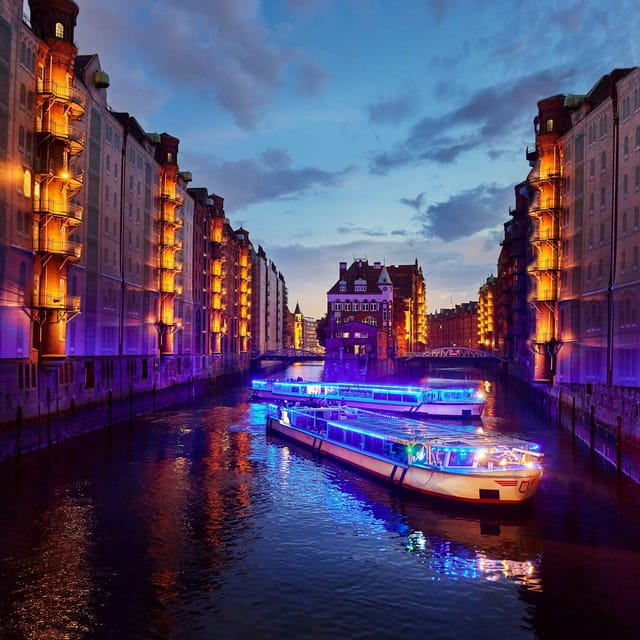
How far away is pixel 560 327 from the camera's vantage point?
77.0m

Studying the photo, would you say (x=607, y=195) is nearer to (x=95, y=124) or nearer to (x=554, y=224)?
(x=554, y=224)

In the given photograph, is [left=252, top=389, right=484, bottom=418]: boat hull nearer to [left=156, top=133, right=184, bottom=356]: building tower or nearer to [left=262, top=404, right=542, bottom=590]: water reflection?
[left=156, top=133, right=184, bottom=356]: building tower

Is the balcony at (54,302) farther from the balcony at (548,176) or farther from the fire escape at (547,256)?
the balcony at (548,176)

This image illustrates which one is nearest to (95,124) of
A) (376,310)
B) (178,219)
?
(178,219)

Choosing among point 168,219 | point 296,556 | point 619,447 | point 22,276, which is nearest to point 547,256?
point 619,447

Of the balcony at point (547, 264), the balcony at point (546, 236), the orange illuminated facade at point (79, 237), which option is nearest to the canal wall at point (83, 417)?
the orange illuminated facade at point (79, 237)

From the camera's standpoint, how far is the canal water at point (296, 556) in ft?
67.5

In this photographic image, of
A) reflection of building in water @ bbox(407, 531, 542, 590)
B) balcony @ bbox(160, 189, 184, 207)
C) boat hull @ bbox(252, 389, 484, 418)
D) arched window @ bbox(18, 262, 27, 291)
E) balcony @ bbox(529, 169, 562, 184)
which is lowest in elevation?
reflection of building in water @ bbox(407, 531, 542, 590)

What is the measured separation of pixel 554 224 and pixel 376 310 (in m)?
80.5

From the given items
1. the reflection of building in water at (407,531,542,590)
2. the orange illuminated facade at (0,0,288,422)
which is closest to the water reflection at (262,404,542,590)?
the reflection of building in water at (407,531,542,590)

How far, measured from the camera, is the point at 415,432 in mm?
42594

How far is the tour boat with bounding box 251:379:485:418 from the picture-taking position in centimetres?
7462

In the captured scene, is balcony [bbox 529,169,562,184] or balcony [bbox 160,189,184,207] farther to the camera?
balcony [bbox 160,189,184,207]

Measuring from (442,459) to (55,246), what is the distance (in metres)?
37.0
